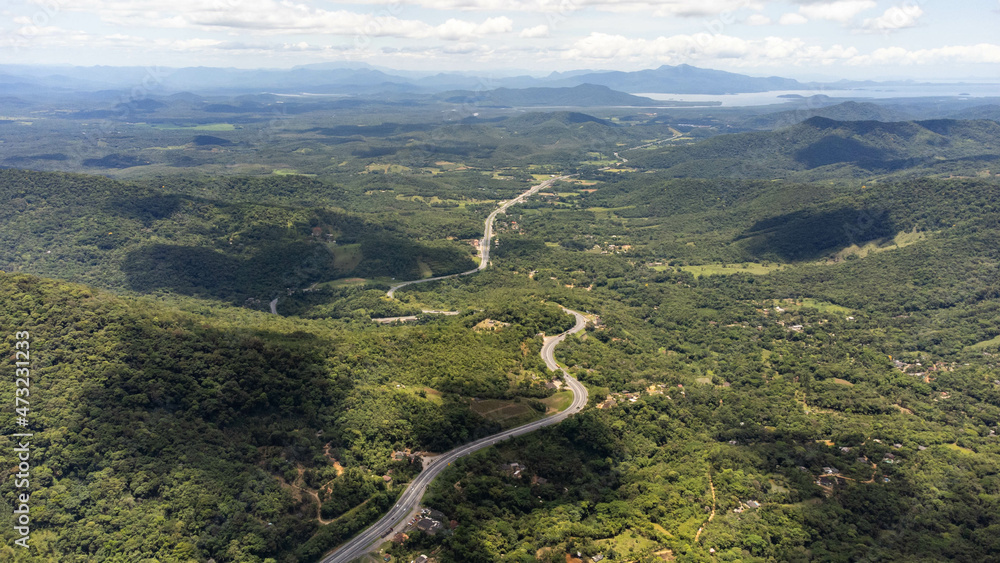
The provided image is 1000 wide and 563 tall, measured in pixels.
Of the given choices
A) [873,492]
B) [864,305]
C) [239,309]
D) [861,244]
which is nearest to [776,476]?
[873,492]

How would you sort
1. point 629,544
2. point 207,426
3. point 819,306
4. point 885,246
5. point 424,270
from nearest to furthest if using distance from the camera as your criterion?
point 629,544 → point 207,426 → point 819,306 → point 885,246 → point 424,270

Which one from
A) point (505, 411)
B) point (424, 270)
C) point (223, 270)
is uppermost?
point (223, 270)

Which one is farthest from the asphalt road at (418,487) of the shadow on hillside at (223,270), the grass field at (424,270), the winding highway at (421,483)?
the shadow on hillside at (223,270)

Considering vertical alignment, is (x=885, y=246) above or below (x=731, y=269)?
above

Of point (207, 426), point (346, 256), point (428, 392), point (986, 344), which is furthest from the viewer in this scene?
point (346, 256)

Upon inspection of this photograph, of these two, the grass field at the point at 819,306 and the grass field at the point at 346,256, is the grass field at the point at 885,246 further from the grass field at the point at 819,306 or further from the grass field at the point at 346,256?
the grass field at the point at 346,256

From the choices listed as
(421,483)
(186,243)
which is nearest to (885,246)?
(421,483)

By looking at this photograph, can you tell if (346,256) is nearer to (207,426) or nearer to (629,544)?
(207,426)

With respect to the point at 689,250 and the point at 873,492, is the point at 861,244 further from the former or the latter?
the point at 873,492
